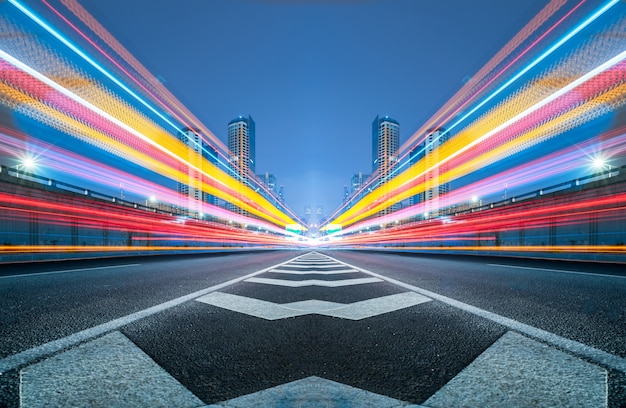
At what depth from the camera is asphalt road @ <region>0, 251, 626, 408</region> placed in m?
1.39

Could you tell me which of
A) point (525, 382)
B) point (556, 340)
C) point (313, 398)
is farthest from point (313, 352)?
point (556, 340)

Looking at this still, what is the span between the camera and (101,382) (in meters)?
1.52

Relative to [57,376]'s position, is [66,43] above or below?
above

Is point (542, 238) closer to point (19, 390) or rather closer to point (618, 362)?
point (618, 362)

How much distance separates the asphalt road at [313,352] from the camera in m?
1.39

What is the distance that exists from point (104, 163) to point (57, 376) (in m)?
27.3

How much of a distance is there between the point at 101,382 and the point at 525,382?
194 centimetres

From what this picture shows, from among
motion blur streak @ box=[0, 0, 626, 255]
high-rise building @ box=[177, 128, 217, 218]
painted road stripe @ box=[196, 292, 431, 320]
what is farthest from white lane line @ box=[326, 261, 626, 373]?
high-rise building @ box=[177, 128, 217, 218]

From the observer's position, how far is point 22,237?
15172 mm

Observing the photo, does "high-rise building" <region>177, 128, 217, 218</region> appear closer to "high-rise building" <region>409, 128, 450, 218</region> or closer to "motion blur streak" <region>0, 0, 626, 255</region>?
"motion blur streak" <region>0, 0, 626, 255</region>

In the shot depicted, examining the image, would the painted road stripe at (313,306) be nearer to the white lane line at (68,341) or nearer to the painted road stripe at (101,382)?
the white lane line at (68,341)

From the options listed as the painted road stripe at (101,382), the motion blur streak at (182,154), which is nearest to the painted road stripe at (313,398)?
the painted road stripe at (101,382)

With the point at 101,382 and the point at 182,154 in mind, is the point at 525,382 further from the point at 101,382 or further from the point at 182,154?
the point at 182,154

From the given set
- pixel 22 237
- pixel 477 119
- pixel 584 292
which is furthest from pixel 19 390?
pixel 477 119
